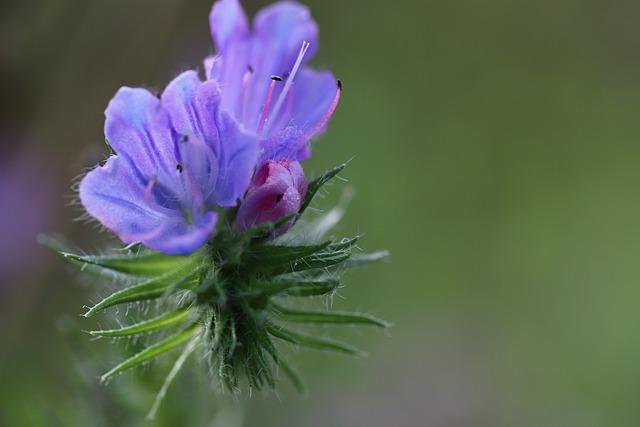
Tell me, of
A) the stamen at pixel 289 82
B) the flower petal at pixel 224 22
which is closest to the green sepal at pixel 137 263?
the stamen at pixel 289 82

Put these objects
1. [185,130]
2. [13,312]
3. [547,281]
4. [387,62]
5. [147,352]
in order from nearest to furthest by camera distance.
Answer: [185,130], [147,352], [13,312], [547,281], [387,62]

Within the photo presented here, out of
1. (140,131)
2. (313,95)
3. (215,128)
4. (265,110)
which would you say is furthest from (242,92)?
(140,131)

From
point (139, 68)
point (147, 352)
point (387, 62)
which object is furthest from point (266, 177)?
point (387, 62)

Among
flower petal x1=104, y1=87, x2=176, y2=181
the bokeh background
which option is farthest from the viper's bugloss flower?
the bokeh background

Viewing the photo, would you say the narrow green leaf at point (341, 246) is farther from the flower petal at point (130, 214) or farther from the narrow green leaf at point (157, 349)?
the narrow green leaf at point (157, 349)

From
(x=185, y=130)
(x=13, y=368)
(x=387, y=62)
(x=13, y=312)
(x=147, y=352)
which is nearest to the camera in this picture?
(x=185, y=130)

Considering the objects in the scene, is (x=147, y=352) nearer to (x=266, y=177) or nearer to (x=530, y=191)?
(x=266, y=177)

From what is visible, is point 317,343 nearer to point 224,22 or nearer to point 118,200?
point 118,200

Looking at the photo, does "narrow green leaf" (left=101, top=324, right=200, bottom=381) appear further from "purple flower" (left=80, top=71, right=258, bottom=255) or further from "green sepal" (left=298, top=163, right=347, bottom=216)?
"green sepal" (left=298, top=163, right=347, bottom=216)
